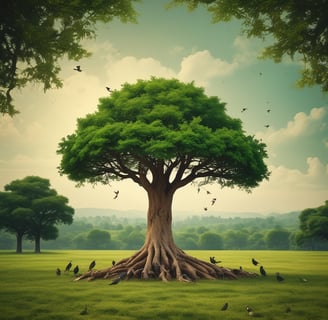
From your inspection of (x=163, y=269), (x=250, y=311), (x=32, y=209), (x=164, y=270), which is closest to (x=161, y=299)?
(x=250, y=311)

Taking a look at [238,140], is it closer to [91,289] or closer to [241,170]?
[241,170]

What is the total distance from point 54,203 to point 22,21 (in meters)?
53.6

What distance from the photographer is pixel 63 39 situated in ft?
64.9

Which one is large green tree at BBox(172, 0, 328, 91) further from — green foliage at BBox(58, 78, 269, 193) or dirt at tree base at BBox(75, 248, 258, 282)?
dirt at tree base at BBox(75, 248, 258, 282)

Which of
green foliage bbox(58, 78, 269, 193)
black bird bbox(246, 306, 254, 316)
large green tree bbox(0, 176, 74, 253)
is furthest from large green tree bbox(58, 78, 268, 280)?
large green tree bbox(0, 176, 74, 253)

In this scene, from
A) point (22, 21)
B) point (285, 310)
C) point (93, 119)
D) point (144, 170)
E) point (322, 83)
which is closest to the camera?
point (285, 310)

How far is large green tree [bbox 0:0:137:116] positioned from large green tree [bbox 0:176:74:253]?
48196 mm

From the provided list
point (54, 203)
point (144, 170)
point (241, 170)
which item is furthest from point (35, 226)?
point (241, 170)

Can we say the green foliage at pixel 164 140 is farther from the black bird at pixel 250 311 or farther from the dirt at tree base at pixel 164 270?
the black bird at pixel 250 311

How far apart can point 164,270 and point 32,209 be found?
49.5m

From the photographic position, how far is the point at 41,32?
18.6 m

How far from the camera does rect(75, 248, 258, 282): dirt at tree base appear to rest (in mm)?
23469

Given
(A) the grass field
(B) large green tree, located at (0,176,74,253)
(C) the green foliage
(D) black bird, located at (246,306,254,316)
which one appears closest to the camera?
(D) black bird, located at (246,306,254,316)

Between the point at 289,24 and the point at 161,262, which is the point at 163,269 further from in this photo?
the point at 289,24
